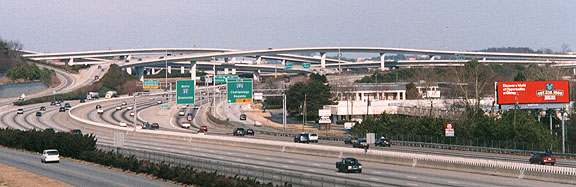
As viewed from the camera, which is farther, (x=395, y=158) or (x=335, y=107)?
(x=335, y=107)

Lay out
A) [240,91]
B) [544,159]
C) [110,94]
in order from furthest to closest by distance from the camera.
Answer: [110,94]
[240,91]
[544,159]

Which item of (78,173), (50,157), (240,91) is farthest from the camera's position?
(240,91)

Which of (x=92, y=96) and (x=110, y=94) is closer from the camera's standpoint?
(x=92, y=96)

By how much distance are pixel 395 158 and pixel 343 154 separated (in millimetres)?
6477

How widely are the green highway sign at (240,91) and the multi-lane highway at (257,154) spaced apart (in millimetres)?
5710

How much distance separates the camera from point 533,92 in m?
77.9

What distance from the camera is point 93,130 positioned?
102 m

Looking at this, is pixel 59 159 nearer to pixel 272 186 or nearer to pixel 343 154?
pixel 343 154

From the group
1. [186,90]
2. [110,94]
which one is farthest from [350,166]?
[110,94]

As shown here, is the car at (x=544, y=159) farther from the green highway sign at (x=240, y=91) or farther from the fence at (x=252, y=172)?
the green highway sign at (x=240, y=91)

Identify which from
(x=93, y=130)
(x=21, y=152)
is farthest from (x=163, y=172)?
(x=93, y=130)

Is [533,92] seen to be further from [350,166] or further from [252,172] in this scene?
[252,172]

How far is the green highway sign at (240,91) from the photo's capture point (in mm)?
93938

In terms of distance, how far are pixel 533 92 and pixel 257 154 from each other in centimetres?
3535
